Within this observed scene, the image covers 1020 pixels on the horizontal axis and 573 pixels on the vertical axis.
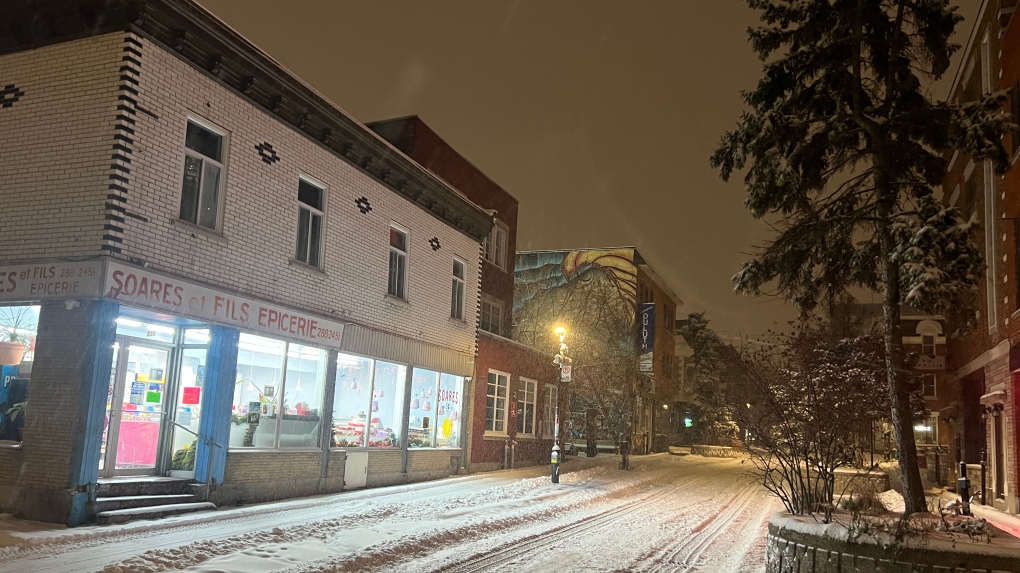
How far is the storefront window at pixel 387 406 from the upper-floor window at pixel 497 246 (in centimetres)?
1178

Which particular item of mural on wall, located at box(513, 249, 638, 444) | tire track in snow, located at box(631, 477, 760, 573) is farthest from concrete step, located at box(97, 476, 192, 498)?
mural on wall, located at box(513, 249, 638, 444)

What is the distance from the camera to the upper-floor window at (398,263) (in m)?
20.0

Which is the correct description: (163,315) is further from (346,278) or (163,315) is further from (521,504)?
(521,504)

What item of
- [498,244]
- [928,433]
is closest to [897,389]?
[498,244]

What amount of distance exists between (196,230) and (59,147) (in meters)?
2.38

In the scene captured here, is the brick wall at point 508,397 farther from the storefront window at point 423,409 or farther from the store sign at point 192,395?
the store sign at point 192,395

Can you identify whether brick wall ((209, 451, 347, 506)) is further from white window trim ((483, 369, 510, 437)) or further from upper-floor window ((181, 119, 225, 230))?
white window trim ((483, 369, 510, 437))

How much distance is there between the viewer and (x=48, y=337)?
1130 cm

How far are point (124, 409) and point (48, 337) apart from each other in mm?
1801

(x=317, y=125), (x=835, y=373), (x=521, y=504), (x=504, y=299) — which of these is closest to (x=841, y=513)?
(x=521, y=504)

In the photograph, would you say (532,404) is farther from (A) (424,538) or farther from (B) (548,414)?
(A) (424,538)

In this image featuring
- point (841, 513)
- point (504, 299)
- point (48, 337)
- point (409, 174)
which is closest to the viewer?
point (841, 513)

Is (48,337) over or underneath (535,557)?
over

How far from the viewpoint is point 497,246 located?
106 feet
